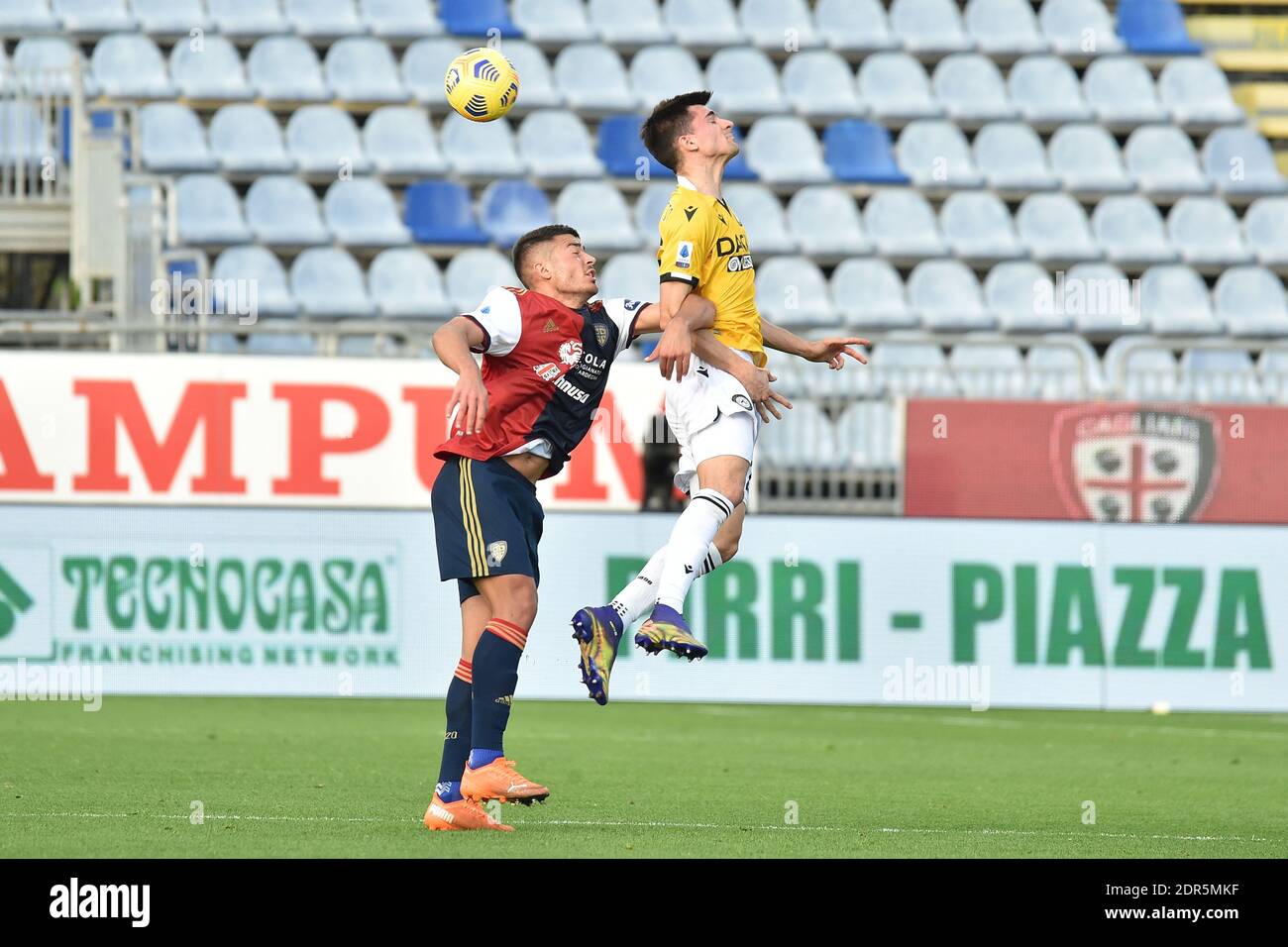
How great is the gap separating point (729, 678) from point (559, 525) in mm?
1542

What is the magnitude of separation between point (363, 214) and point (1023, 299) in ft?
19.8

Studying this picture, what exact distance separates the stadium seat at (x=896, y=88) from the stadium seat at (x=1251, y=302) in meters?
3.21

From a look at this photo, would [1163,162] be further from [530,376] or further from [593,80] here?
[530,376]

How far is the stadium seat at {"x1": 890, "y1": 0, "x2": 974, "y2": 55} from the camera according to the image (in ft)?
63.6

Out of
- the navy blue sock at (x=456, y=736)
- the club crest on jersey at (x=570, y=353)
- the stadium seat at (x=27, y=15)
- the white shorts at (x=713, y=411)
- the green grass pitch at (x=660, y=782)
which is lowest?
the green grass pitch at (x=660, y=782)

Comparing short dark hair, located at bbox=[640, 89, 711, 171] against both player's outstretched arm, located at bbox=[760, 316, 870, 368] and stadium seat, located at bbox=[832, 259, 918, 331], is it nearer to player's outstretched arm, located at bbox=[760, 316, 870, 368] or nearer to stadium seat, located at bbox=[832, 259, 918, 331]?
player's outstretched arm, located at bbox=[760, 316, 870, 368]

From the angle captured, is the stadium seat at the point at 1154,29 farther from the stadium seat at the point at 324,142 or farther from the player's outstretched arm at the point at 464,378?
the player's outstretched arm at the point at 464,378

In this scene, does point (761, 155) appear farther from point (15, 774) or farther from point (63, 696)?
point (15, 774)

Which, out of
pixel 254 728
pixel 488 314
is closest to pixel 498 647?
pixel 488 314

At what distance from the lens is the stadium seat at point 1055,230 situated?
59.1ft

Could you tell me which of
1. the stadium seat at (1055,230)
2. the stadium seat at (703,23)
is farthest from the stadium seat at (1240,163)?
the stadium seat at (703,23)

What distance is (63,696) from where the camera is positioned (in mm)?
12258
